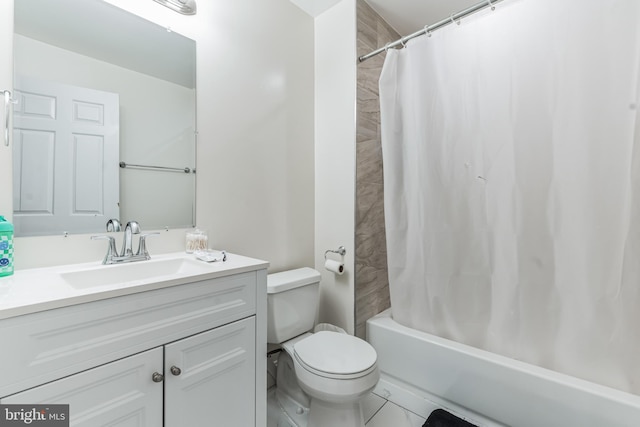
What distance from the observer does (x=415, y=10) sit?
1.87 m

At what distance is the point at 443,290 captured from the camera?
1.57 meters

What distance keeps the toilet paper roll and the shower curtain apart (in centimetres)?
30

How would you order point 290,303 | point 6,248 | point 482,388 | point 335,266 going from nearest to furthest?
1. point 6,248
2. point 482,388
3. point 290,303
4. point 335,266

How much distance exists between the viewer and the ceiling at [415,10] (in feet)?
5.90

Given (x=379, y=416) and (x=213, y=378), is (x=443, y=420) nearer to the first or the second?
(x=379, y=416)

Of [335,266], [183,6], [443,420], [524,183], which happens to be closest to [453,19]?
[524,183]

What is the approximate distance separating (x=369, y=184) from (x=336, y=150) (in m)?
0.31

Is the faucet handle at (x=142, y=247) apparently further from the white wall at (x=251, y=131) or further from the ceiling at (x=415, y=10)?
the ceiling at (x=415, y=10)

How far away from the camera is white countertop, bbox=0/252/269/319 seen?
2.14 ft

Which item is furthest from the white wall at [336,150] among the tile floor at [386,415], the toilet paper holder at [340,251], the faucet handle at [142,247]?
the faucet handle at [142,247]

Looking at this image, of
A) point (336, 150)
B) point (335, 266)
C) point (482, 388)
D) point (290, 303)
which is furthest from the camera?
point (336, 150)

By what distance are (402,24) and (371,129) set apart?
0.87 metres

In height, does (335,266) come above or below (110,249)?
below

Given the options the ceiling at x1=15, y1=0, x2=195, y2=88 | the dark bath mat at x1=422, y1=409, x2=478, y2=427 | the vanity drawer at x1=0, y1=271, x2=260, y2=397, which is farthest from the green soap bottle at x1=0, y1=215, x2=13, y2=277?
the dark bath mat at x1=422, y1=409, x2=478, y2=427
